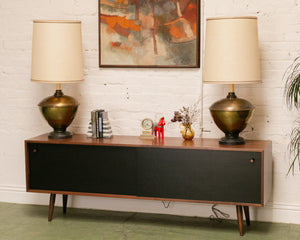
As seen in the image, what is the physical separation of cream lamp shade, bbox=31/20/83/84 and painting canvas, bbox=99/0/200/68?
40 centimetres

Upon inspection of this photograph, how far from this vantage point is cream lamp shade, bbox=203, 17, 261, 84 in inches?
144

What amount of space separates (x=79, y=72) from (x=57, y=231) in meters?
1.25

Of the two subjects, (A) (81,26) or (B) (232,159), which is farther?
(A) (81,26)

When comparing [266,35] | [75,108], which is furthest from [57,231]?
[266,35]

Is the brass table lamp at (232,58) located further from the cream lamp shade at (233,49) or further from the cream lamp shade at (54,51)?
the cream lamp shade at (54,51)

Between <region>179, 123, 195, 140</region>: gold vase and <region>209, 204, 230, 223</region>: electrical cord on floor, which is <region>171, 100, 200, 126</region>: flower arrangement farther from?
<region>209, 204, 230, 223</region>: electrical cord on floor

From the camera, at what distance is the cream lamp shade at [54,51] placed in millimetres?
4004

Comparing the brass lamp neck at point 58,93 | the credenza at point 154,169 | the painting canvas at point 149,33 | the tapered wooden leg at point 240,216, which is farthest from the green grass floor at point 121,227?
the painting canvas at point 149,33

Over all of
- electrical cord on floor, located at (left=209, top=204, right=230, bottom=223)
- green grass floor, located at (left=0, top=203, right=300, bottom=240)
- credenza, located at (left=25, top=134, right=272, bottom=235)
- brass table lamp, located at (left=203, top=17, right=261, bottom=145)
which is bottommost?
green grass floor, located at (left=0, top=203, right=300, bottom=240)

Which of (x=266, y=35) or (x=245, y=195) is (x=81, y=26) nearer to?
(x=266, y=35)

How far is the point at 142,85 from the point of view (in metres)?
4.40

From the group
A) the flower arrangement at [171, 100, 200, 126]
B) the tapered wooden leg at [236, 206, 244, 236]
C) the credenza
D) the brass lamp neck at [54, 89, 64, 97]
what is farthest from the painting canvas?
the tapered wooden leg at [236, 206, 244, 236]

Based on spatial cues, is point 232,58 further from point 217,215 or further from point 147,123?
point 217,215

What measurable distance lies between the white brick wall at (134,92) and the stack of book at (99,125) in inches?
10.5
